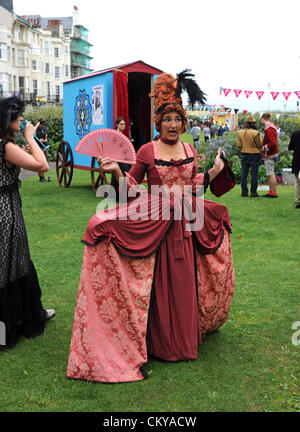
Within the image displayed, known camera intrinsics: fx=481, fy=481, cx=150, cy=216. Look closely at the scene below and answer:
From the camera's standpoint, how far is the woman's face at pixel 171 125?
3.42m

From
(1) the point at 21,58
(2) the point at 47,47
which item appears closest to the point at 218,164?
(1) the point at 21,58

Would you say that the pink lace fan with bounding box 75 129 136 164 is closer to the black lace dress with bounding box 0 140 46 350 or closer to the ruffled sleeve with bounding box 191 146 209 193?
the ruffled sleeve with bounding box 191 146 209 193

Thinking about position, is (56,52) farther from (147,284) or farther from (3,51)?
(147,284)

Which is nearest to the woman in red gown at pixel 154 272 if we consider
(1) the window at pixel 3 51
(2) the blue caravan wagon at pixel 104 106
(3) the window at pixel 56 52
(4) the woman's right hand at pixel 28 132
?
(4) the woman's right hand at pixel 28 132

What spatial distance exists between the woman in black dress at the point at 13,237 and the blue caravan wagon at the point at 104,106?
19.9 ft

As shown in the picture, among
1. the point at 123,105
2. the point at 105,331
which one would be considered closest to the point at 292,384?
the point at 105,331

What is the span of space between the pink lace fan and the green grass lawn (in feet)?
4.96

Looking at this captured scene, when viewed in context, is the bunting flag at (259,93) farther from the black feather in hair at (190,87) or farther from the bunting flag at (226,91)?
the black feather in hair at (190,87)

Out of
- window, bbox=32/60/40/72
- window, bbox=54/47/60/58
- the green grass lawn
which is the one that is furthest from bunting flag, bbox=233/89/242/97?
window, bbox=54/47/60/58

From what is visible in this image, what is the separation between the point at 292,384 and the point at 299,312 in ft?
4.25

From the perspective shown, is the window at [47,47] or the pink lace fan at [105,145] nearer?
the pink lace fan at [105,145]

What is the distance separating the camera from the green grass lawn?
2.96 meters

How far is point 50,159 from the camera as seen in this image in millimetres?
21203
